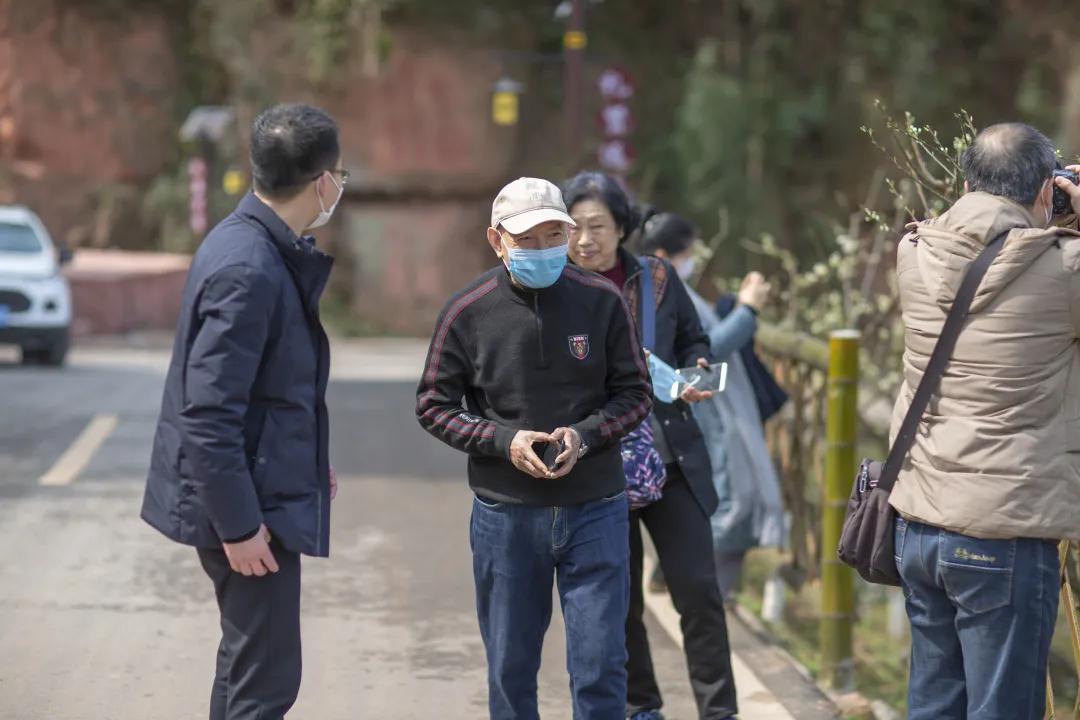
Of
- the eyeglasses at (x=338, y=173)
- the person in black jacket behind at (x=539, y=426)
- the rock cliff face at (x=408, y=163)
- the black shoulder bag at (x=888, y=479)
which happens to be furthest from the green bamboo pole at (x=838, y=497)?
the rock cliff face at (x=408, y=163)

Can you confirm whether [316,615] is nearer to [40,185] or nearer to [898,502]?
[898,502]

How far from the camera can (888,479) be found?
4.32 meters

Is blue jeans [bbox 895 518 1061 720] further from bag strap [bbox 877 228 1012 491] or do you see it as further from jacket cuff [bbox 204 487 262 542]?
jacket cuff [bbox 204 487 262 542]

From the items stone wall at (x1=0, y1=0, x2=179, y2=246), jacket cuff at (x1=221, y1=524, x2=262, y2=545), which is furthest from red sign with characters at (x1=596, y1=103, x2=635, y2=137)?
jacket cuff at (x1=221, y1=524, x2=262, y2=545)

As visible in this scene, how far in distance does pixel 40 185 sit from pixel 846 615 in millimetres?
34198

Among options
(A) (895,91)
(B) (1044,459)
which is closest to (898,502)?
(B) (1044,459)

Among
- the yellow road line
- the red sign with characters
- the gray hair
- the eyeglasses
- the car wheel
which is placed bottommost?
the car wheel

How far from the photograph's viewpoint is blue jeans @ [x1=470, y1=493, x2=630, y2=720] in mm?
4773

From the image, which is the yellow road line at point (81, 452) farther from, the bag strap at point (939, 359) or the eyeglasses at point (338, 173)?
the bag strap at point (939, 359)

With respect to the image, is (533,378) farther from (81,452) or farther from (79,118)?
(79,118)

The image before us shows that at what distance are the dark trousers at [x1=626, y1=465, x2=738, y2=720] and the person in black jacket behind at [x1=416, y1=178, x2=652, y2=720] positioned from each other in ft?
2.74

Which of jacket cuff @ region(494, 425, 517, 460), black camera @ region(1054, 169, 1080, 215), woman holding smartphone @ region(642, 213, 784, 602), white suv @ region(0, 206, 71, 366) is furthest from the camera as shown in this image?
white suv @ region(0, 206, 71, 366)

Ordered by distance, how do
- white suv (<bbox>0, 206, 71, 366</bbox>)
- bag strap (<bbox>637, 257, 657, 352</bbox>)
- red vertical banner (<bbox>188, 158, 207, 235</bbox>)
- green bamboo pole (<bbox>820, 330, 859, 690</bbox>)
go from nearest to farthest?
1. bag strap (<bbox>637, 257, 657, 352</bbox>)
2. green bamboo pole (<bbox>820, 330, 859, 690</bbox>)
3. white suv (<bbox>0, 206, 71, 366</bbox>)
4. red vertical banner (<bbox>188, 158, 207, 235</bbox>)

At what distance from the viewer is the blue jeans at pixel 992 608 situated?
13.5 ft
